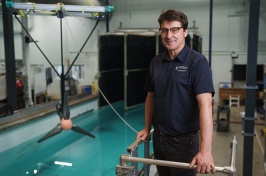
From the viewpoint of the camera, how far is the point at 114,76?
758 centimetres

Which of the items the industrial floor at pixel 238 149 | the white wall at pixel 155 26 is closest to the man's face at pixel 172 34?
the industrial floor at pixel 238 149

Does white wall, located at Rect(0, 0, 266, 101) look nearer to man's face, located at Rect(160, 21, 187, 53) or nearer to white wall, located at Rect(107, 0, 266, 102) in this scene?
white wall, located at Rect(107, 0, 266, 102)

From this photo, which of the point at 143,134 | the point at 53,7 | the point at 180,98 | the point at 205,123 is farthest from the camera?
the point at 53,7

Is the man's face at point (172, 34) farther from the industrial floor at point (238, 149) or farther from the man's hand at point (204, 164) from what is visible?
the industrial floor at point (238, 149)

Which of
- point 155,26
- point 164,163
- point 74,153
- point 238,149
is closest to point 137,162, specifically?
point 164,163

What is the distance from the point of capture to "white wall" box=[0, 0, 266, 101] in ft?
26.3

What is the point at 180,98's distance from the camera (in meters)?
1.63

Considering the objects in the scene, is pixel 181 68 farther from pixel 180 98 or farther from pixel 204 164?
pixel 204 164

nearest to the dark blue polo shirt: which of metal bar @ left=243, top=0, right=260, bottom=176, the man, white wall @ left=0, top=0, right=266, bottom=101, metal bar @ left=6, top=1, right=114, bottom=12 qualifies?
the man

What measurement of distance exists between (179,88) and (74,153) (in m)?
3.36

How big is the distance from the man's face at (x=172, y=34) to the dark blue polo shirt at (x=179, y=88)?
0.07m

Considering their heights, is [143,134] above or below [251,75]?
below

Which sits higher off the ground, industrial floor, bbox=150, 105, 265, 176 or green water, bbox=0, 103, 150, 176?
industrial floor, bbox=150, 105, 265, 176

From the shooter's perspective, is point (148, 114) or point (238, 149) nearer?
point (148, 114)
